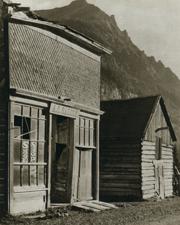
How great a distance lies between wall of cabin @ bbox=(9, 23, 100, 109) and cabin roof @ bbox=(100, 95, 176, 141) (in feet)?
12.2

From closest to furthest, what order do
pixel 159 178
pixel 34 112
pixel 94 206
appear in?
pixel 34 112, pixel 94 206, pixel 159 178

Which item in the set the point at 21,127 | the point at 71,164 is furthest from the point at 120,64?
the point at 21,127

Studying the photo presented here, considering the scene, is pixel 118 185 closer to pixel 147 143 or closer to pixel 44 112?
pixel 147 143

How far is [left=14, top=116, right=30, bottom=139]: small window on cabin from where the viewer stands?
13.1 meters

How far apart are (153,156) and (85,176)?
6361mm

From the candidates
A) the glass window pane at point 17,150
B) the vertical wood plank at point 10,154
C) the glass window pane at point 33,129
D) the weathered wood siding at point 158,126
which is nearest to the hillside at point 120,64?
the weathered wood siding at point 158,126

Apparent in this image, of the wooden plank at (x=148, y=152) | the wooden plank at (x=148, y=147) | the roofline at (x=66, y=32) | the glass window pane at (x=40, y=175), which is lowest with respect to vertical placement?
Result: the glass window pane at (x=40, y=175)

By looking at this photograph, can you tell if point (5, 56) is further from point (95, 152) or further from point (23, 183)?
point (95, 152)

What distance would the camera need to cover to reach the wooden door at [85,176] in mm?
17281

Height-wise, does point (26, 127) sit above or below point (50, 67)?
below

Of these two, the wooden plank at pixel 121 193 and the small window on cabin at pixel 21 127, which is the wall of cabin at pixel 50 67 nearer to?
the small window on cabin at pixel 21 127

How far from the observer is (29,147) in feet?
44.3

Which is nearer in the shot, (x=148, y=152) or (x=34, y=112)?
(x=34, y=112)

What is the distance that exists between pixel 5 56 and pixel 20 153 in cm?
334
